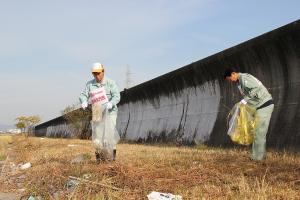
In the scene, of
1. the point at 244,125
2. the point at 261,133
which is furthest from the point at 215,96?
the point at 261,133

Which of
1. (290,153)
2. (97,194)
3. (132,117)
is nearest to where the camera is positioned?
(97,194)

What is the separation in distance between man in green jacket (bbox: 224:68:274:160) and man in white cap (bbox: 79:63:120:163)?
197 cm

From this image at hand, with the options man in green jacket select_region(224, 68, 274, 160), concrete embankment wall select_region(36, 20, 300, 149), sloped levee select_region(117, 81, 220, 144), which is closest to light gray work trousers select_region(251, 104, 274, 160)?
man in green jacket select_region(224, 68, 274, 160)

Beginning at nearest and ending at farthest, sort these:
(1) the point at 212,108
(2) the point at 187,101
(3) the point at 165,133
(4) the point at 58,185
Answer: (4) the point at 58,185 → (1) the point at 212,108 → (2) the point at 187,101 → (3) the point at 165,133

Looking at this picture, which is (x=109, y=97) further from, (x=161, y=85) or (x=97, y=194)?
(x=161, y=85)

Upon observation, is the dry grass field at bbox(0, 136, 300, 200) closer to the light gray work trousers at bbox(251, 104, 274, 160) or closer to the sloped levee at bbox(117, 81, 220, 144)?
the light gray work trousers at bbox(251, 104, 274, 160)

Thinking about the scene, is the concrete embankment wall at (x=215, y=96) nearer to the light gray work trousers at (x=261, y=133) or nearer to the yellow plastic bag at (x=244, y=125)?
the yellow plastic bag at (x=244, y=125)

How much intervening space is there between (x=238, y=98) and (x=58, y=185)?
26.4 ft

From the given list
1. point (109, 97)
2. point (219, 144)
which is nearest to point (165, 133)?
point (219, 144)

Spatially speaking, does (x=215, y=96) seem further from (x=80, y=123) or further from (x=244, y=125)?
(x=80, y=123)

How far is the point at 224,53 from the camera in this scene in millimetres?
14547

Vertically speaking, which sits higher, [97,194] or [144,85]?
[144,85]

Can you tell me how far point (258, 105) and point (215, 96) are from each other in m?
6.23

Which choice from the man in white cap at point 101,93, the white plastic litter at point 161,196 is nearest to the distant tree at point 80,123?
the man in white cap at point 101,93
